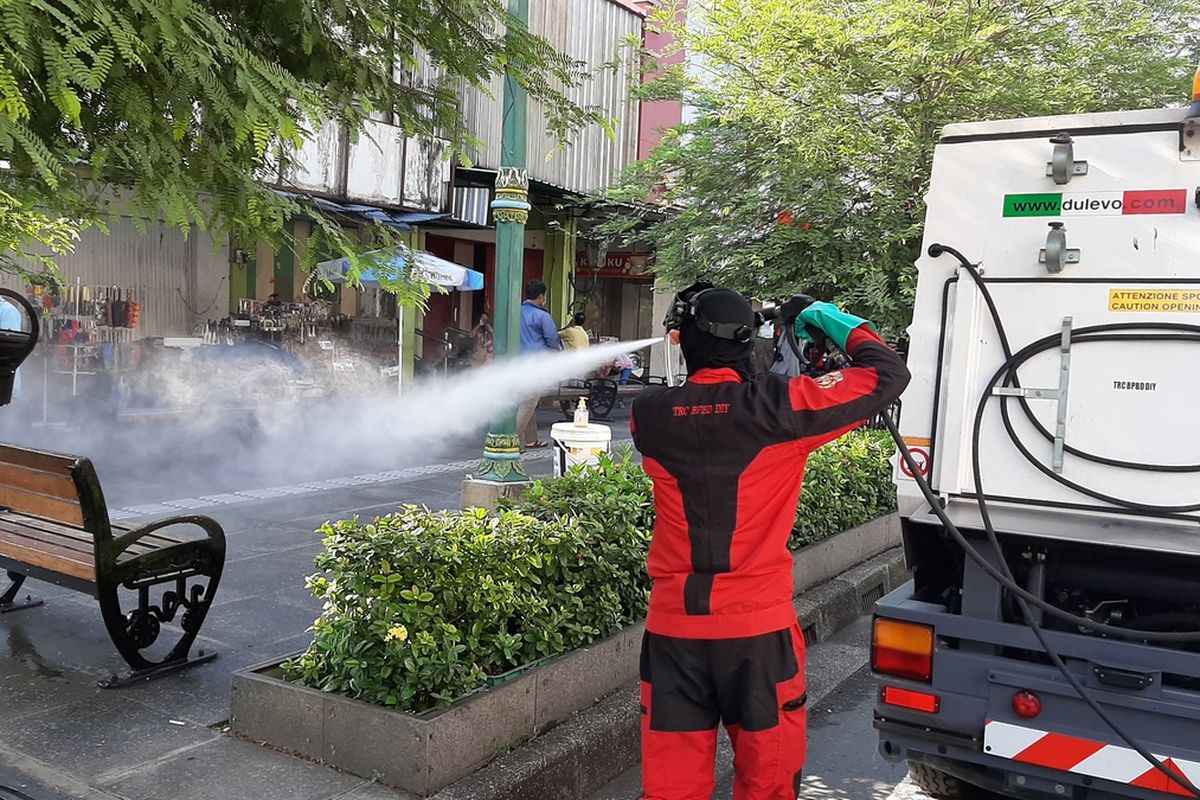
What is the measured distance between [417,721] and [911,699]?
5.87 feet

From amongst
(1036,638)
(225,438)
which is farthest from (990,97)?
(225,438)

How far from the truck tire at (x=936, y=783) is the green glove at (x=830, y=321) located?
1.93 metres

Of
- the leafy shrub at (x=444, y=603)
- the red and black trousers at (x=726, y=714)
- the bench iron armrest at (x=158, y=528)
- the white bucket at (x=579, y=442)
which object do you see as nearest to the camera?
the red and black trousers at (x=726, y=714)

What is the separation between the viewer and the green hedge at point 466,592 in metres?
3.73

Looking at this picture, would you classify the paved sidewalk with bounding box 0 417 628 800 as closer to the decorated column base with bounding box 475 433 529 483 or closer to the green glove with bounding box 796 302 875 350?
the decorated column base with bounding box 475 433 529 483

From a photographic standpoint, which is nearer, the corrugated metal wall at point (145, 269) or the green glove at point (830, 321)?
the green glove at point (830, 321)

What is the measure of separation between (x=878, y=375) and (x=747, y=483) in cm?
52

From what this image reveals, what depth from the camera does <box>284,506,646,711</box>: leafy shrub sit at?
3.72 m

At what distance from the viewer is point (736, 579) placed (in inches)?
115

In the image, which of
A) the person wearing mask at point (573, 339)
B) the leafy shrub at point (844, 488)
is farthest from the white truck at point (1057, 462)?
the person wearing mask at point (573, 339)

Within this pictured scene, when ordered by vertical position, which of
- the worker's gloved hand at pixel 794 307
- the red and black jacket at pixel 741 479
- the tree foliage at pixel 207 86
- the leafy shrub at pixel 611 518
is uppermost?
the tree foliage at pixel 207 86

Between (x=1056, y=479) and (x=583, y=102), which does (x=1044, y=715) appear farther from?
(x=583, y=102)

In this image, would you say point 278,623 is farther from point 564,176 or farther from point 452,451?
point 564,176

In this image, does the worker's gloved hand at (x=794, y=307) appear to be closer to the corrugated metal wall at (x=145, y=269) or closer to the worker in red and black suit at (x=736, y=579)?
the worker in red and black suit at (x=736, y=579)
